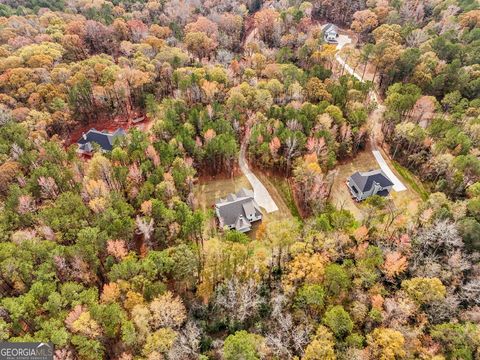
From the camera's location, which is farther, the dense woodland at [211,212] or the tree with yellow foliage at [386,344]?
the dense woodland at [211,212]

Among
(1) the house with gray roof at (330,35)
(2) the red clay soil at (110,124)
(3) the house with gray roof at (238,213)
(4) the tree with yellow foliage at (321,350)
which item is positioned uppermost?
(1) the house with gray roof at (330,35)

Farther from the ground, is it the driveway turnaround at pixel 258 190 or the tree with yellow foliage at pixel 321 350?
the tree with yellow foliage at pixel 321 350

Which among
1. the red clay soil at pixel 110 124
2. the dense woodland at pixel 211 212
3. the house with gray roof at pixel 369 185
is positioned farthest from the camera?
the red clay soil at pixel 110 124

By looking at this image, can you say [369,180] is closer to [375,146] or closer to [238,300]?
[375,146]

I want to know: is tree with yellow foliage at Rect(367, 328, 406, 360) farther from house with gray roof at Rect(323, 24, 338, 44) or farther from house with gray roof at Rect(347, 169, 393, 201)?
house with gray roof at Rect(323, 24, 338, 44)

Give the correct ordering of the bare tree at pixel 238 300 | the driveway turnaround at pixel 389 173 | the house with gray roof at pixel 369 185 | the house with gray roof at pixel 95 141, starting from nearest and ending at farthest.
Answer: the bare tree at pixel 238 300 → the house with gray roof at pixel 369 185 → the driveway turnaround at pixel 389 173 → the house with gray roof at pixel 95 141

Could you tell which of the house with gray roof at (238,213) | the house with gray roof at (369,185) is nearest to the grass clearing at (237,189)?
the house with gray roof at (238,213)

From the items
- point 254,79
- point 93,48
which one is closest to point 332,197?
point 254,79

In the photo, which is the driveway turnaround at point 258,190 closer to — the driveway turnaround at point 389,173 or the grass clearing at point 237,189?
the grass clearing at point 237,189
